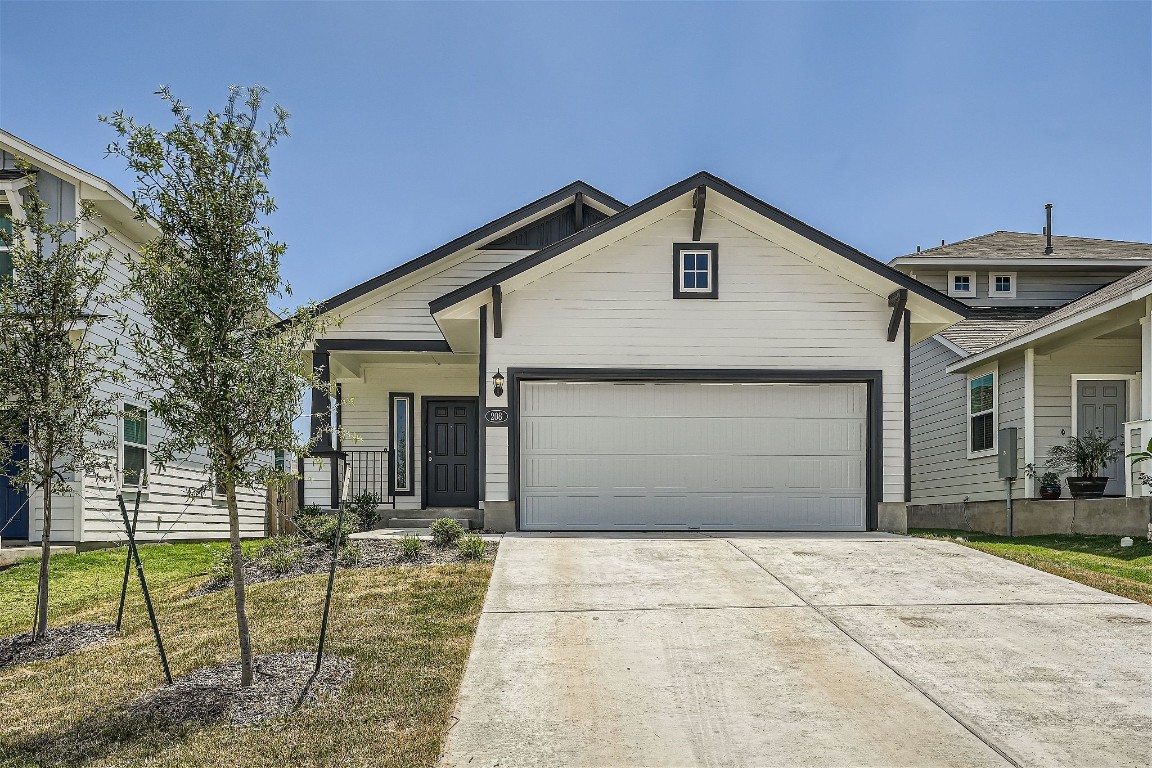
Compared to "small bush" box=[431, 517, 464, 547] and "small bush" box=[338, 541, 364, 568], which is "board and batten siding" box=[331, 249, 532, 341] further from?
"small bush" box=[338, 541, 364, 568]

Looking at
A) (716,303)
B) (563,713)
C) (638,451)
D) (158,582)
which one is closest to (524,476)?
(638,451)

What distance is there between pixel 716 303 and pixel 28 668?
9.26 m

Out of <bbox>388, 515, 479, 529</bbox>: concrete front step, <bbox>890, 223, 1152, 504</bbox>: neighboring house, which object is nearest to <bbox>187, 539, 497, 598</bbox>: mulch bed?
<bbox>388, 515, 479, 529</bbox>: concrete front step

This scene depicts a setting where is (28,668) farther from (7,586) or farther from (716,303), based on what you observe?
(716,303)

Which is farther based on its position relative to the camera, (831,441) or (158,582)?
(831,441)

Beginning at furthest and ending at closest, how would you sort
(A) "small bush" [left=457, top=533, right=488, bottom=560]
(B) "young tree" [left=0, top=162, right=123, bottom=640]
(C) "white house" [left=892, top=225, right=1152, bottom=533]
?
1. (C) "white house" [left=892, top=225, right=1152, bottom=533]
2. (A) "small bush" [left=457, top=533, right=488, bottom=560]
3. (B) "young tree" [left=0, top=162, right=123, bottom=640]

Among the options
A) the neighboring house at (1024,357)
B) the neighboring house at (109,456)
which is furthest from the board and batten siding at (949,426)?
the neighboring house at (109,456)

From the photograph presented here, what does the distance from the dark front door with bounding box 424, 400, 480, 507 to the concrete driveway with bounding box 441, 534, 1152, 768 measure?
22.5 ft

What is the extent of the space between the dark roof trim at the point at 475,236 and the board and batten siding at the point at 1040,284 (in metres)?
7.92

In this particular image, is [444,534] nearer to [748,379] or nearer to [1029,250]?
[748,379]

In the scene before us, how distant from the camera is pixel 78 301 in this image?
27.8 ft

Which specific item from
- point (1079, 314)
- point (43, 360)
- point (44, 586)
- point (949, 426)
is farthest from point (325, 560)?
point (949, 426)

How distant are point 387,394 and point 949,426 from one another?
35.5 ft

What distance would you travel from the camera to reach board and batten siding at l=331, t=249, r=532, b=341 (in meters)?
15.7
